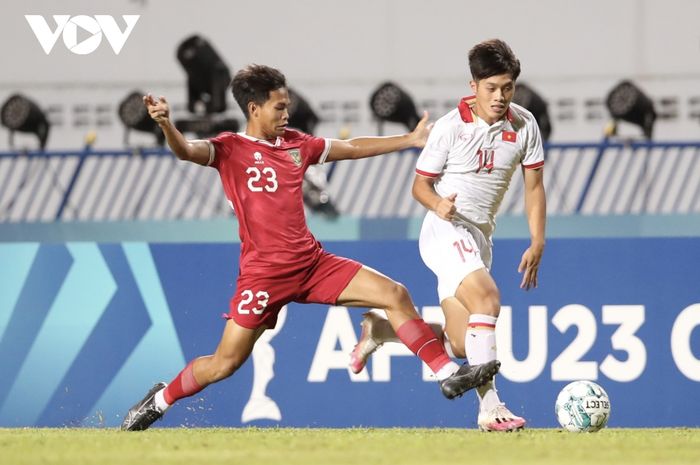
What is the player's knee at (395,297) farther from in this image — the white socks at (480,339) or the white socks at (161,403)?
the white socks at (161,403)

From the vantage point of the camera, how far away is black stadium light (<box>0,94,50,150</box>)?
14.2 metres

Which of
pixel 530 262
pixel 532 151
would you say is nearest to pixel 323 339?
pixel 530 262

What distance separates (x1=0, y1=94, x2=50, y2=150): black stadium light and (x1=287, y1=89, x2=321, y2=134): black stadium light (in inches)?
97.6

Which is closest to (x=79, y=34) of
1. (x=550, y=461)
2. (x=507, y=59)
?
(x=507, y=59)

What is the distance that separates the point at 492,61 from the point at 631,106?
6.65 meters

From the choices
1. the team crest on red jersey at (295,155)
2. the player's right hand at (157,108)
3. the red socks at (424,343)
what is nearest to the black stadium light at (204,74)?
the team crest on red jersey at (295,155)

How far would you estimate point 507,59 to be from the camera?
292 inches

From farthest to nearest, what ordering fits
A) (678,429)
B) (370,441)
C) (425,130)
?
1. (678,429)
2. (425,130)
3. (370,441)

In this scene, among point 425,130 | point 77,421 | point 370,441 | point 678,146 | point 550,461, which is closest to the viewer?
point 550,461

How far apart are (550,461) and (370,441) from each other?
1.30 metres

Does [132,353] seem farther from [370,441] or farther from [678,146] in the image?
[678,146]

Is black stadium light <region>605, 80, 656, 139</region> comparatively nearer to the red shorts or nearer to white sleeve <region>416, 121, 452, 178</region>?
white sleeve <region>416, 121, 452, 178</region>

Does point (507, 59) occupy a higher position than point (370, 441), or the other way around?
point (507, 59)
